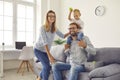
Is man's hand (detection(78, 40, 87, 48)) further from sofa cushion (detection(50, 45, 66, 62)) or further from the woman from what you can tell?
sofa cushion (detection(50, 45, 66, 62))

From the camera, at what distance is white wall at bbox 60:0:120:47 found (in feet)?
16.8

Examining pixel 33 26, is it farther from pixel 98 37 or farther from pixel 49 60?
pixel 49 60

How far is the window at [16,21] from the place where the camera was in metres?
6.04

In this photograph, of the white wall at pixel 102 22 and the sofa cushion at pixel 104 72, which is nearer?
the sofa cushion at pixel 104 72

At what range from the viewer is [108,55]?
319cm

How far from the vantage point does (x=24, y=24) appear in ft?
21.4

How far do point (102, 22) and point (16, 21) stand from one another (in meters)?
2.84

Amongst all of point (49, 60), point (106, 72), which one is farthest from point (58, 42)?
point (106, 72)

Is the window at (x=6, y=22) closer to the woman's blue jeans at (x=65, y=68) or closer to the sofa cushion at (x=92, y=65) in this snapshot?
the woman's blue jeans at (x=65, y=68)

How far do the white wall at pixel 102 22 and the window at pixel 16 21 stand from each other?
5.43 feet

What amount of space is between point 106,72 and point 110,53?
0.62 metres

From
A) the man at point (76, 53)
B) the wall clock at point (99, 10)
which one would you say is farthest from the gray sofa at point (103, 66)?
the wall clock at point (99, 10)

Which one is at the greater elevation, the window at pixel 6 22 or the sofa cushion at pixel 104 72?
the window at pixel 6 22

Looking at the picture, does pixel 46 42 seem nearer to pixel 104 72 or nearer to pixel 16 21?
pixel 104 72
